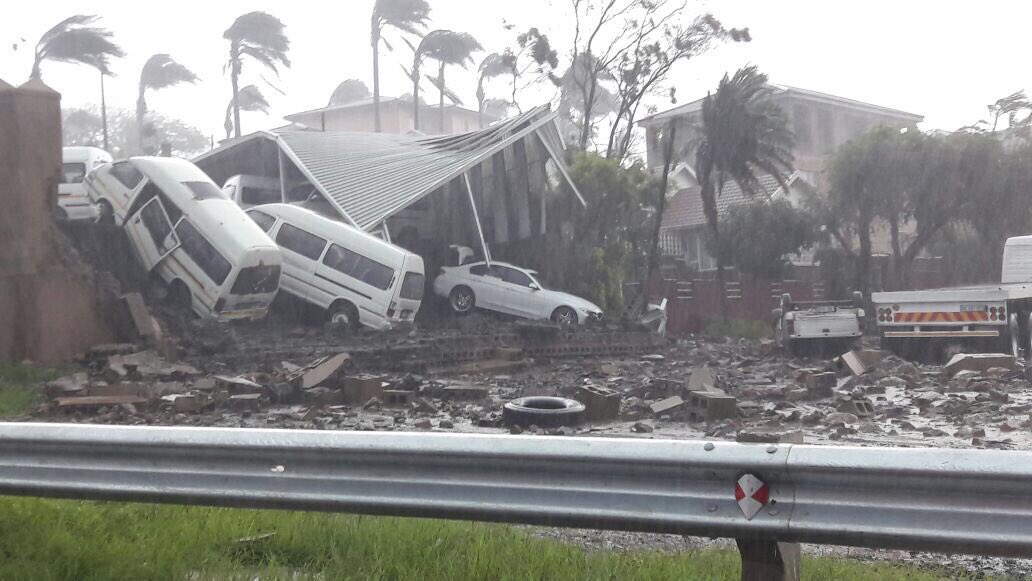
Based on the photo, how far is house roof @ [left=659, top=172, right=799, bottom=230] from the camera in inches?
1507

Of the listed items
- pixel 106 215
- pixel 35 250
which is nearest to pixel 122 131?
pixel 106 215

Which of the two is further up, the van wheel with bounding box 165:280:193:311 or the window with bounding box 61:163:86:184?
the window with bounding box 61:163:86:184

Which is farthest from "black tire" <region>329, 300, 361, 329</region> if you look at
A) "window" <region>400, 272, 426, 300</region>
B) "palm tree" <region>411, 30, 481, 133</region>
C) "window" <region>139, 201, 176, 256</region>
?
"palm tree" <region>411, 30, 481, 133</region>

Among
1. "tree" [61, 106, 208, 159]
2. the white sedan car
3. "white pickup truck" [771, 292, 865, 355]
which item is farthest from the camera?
"tree" [61, 106, 208, 159]

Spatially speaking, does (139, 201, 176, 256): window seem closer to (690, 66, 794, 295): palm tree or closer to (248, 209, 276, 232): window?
(248, 209, 276, 232): window

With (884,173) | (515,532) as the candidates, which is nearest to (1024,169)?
(884,173)

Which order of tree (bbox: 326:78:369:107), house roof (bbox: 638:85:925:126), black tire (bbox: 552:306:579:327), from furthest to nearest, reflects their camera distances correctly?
tree (bbox: 326:78:369:107) < house roof (bbox: 638:85:925:126) < black tire (bbox: 552:306:579:327)

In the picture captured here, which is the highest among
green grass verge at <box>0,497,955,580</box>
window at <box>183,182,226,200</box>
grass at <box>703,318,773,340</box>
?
window at <box>183,182,226,200</box>

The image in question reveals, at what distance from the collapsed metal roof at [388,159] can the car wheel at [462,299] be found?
2.65m

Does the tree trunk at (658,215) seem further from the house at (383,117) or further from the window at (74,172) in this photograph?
the house at (383,117)

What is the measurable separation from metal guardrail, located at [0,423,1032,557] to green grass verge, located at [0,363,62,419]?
7.77 meters

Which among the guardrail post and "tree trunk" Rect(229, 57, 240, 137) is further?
"tree trunk" Rect(229, 57, 240, 137)

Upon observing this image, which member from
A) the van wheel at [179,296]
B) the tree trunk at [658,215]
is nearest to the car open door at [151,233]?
the van wheel at [179,296]

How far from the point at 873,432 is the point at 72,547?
7638 millimetres
